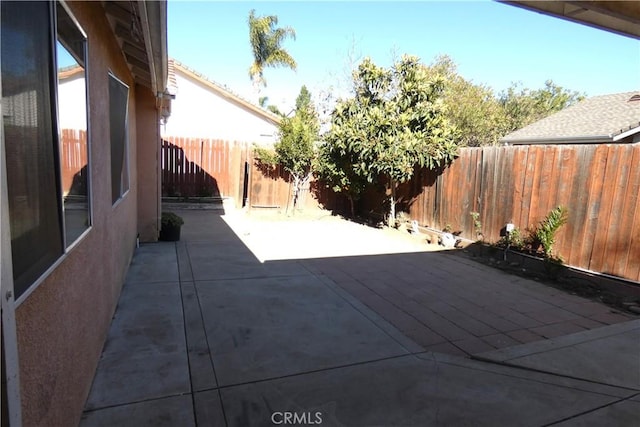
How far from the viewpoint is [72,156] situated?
8.07 feet

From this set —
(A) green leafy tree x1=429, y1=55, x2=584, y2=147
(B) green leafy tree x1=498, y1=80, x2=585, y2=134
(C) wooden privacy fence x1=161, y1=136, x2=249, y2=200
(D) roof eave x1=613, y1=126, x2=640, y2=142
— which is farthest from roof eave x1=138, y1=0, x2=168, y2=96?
(B) green leafy tree x1=498, y1=80, x2=585, y2=134

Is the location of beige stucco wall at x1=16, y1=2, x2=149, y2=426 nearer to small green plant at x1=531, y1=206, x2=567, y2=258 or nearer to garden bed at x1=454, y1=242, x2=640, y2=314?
garden bed at x1=454, y1=242, x2=640, y2=314

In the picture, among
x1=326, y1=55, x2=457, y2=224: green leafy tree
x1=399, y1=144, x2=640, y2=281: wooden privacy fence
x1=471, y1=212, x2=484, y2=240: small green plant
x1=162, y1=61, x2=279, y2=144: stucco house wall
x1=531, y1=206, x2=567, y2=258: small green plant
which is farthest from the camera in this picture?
x1=162, y1=61, x2=279, y2=144: stucco house wall

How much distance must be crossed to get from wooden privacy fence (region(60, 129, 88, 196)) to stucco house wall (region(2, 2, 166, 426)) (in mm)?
121

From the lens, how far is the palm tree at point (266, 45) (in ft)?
78.5

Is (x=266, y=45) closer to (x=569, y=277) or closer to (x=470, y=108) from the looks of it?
(x=470, y=108)

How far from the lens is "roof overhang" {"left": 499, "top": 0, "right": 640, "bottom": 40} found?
2480 millimetres

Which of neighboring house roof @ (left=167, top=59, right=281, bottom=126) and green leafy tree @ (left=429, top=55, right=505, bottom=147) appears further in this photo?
green leafy tree @ (left=429, top=55, right=505, bottom=147)

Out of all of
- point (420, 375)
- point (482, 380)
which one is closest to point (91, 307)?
point (420, 375)

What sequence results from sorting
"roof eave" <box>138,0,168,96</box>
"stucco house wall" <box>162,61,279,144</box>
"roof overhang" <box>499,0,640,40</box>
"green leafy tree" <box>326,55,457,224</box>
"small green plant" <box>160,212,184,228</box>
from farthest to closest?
"stucco house wall" <box>162,61,279,144</box> < "green leafy tree" <box>326,55,457,224</box> < "small green plant" <box>160,212,184,228</box> < "roof eave" <box>138,0,168,96</box> < "roof overhang" <box>499,0,640,40</box>

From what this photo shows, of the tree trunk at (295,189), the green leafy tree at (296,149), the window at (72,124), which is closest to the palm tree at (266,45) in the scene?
the green leafy tree at (296,149)

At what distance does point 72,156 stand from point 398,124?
768cm

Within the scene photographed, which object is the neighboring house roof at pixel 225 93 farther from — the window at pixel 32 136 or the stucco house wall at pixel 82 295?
the window at pixel 32 136

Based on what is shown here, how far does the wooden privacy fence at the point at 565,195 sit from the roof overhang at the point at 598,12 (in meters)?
3.61
